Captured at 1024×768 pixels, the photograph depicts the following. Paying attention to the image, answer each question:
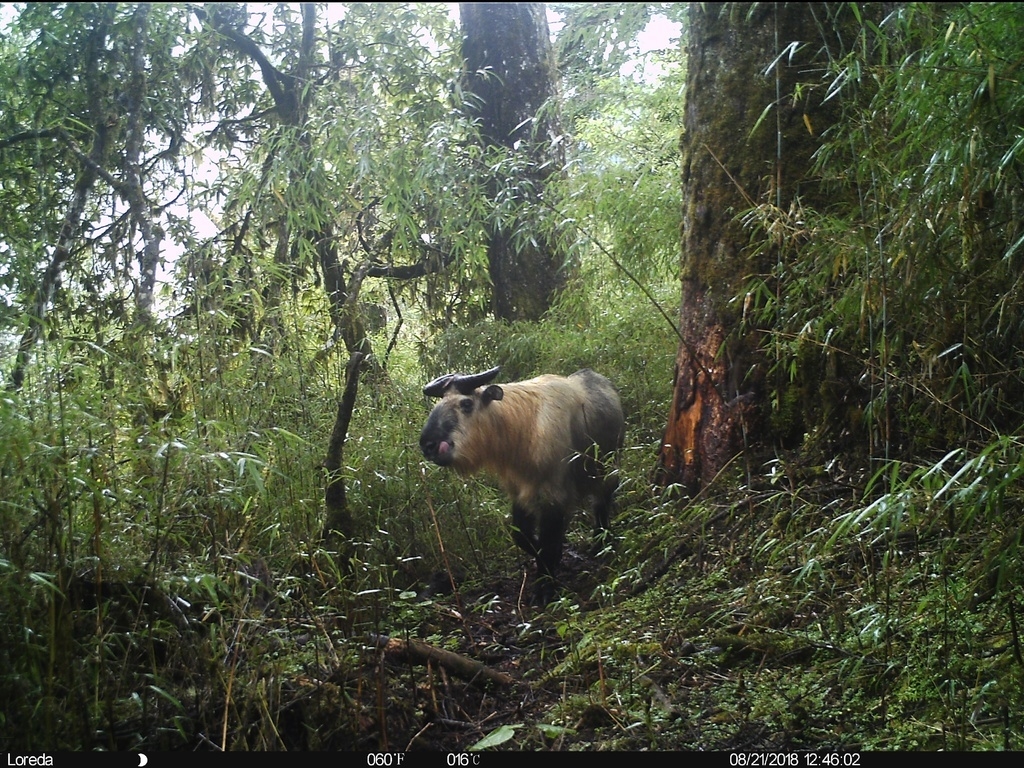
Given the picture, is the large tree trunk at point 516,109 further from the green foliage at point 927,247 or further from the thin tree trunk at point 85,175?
the green foliage at point 927,247

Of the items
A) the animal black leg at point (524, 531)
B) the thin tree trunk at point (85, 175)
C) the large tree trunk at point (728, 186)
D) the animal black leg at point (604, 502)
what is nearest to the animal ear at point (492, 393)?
the animal black leg at point (524, 531)

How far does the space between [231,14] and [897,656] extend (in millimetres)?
4810

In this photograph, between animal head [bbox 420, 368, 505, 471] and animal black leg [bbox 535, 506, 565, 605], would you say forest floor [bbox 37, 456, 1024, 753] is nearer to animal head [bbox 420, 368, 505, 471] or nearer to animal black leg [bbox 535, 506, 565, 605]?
animal black leg [bbox 535, 506, 565, 605]

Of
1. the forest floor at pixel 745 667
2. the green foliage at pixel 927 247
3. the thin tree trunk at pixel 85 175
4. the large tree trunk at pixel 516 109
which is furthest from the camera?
the large tree trunk at pixel 516 109

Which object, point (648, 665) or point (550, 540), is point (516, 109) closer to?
point (550, 540)

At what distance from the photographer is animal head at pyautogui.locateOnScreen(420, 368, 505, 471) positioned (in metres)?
4.46

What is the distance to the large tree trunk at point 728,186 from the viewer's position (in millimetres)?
3811

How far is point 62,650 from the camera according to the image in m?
2.32

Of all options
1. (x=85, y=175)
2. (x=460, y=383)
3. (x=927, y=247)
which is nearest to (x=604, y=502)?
(x=460, y=383)

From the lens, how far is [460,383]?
15.2 ft

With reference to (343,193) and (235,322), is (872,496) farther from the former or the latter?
(343,193)

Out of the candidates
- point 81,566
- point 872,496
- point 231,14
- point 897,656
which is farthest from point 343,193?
point 897,656

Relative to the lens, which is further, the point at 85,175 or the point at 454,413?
the point at 454,413

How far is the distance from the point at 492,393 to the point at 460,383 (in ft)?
0.60
